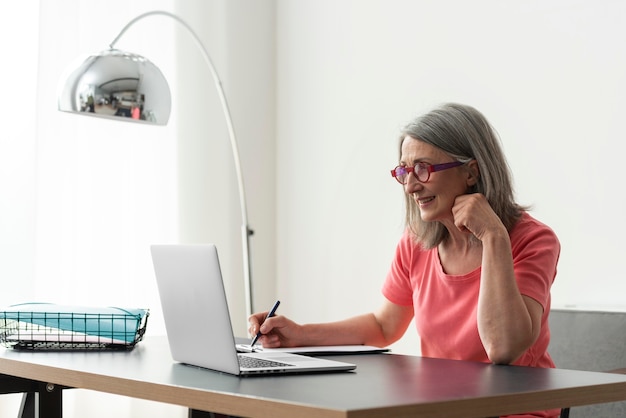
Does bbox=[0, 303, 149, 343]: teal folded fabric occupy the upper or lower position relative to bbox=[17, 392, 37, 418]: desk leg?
upper

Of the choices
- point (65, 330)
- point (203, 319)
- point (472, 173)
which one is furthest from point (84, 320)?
point (472, 173)

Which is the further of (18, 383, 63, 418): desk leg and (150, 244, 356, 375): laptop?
(18, 383, 63, 418): desk leg

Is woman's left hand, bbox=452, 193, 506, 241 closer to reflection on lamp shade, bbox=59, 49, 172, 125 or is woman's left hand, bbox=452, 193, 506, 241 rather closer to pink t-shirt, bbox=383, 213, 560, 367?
pink t-shirt, bbox=383, 213, 560, 367

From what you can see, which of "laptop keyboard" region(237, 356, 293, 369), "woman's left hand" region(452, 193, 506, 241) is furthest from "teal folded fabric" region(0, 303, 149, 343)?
"woman's left hand" region(452, 193, 506, 241)

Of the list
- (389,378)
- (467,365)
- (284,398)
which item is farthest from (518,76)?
(284,398)

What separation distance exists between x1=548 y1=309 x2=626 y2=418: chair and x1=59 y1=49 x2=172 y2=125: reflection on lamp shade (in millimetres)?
1287

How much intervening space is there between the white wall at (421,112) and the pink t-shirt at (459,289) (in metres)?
0.79

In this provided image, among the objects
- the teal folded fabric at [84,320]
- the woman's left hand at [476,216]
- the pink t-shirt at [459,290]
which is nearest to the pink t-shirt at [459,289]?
the pink t-shirt at [459,290]

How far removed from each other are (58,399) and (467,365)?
35.8 inches

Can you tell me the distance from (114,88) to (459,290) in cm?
107

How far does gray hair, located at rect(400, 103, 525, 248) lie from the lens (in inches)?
84.4

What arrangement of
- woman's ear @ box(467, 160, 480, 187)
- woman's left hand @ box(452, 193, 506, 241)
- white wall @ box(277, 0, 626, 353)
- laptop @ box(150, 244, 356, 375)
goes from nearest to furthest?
laptop @ box(150, 244, 356, 375), woman's left hand @ box(452, 193, 506, 241), woman's ear @ box(467, 160, 480, 187), white wall @ box(277, 0, 626, 353)

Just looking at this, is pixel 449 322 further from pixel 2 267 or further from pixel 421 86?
pixel 2 267

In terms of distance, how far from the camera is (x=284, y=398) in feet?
4.09
